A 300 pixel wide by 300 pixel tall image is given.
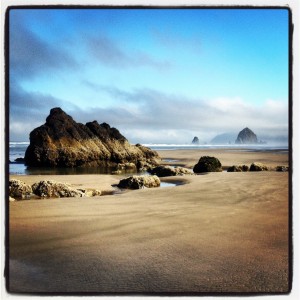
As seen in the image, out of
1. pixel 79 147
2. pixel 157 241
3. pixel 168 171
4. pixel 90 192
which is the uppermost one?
pixel 79 147

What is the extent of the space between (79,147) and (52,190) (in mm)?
498

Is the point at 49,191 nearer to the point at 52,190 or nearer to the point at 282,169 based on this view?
the point at 52,190

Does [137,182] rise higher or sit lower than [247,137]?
lower

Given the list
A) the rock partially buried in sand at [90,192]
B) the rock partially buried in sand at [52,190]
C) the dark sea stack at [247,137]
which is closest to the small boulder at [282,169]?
the dark sea stack at [247,137]

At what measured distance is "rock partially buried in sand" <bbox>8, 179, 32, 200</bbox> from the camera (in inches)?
113

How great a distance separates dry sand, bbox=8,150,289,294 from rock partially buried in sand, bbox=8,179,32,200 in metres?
0.06

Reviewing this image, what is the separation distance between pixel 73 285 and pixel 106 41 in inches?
75.5

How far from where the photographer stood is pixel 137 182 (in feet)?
10.9

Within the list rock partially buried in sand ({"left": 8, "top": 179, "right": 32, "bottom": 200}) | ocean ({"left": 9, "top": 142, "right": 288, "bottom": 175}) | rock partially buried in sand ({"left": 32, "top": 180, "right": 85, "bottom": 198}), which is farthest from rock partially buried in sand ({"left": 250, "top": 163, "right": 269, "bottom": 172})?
rock partially buried in sand ({"left": 8, "top": 179, "right": 32, "bottom": 200})

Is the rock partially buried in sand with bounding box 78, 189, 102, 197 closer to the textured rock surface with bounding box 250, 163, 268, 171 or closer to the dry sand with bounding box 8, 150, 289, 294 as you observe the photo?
the dry sand with bounding box 8, 150, 289, 294

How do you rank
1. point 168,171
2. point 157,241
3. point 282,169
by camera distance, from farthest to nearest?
point 168,171
point 282,169
point 157,241

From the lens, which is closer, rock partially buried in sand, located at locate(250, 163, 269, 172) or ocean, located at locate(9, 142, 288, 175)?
ocean, located at locate(9, 142, 288, 175)

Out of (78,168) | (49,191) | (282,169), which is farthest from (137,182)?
(282,169)
